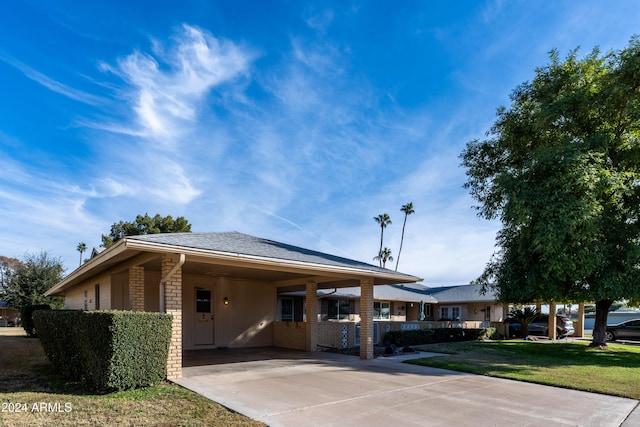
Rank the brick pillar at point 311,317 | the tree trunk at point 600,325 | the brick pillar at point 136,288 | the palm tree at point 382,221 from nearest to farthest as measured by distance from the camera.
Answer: the brick pillar at point 136,288 < the brick pillar at point 311,317 < the tree trunk at point 600,325 < the palm tree at point 382,221

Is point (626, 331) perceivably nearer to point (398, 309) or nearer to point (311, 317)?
point (398, 309)

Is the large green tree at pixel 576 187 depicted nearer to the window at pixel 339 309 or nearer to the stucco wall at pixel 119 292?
the window at pixel 339 309

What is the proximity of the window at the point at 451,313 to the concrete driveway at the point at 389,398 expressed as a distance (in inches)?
844

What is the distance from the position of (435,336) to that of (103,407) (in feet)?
51.4

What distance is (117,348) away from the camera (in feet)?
23.0

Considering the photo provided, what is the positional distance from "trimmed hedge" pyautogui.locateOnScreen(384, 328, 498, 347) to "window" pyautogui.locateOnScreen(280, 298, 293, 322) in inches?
222

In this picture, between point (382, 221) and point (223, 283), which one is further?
point (382, 221)

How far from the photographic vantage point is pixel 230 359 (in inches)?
479

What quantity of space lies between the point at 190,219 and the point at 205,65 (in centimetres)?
3427

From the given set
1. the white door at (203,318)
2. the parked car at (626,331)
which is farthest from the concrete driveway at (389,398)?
the parked car at (626,331)

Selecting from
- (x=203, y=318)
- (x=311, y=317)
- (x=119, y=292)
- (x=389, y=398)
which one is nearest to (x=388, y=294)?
(x=311, y=317)

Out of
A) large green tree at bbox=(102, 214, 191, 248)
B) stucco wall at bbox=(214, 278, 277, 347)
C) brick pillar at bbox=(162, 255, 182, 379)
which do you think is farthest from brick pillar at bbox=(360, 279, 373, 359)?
large green tree at bbox=(102, 214, 191, 248)

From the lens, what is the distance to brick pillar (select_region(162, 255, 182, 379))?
8.52 meters

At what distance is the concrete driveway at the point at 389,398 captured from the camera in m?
6.25
